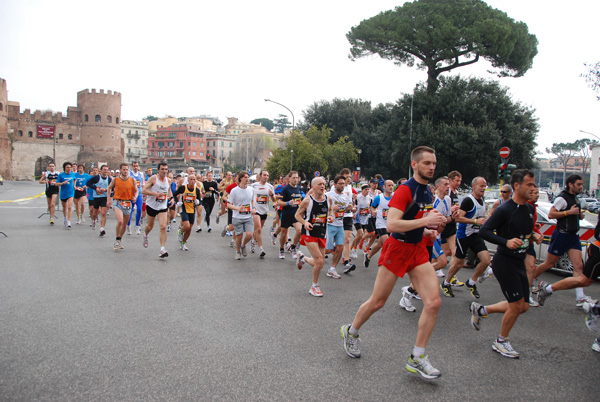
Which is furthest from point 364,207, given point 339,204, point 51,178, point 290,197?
point 51,178

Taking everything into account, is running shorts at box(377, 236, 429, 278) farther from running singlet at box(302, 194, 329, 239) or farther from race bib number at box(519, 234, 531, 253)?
running singlet at box(302, 194, 329, 239)

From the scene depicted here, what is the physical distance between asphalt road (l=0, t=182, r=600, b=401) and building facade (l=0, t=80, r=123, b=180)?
88.0m

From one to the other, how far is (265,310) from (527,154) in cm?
3402

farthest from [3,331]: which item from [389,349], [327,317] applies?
[389,349]

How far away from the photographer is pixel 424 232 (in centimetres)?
414

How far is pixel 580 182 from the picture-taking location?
633 centimetres

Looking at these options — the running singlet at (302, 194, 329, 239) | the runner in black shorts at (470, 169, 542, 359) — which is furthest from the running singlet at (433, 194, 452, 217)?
the runner in black shorts at (470, 169, 542, 359)

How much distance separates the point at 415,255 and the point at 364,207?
665cm

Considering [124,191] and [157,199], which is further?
[124,191]

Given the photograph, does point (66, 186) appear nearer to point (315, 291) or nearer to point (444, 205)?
point (315, 291)

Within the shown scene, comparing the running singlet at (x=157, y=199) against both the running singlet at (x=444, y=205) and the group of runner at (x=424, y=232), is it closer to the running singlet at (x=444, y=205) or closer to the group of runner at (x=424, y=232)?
the group of runner at (x=424, y=232)

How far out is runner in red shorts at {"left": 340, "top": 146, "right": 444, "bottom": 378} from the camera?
385 cm

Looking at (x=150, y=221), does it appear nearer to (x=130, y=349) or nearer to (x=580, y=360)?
(x=130, y=349)

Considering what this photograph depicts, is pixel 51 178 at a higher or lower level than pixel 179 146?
lower
